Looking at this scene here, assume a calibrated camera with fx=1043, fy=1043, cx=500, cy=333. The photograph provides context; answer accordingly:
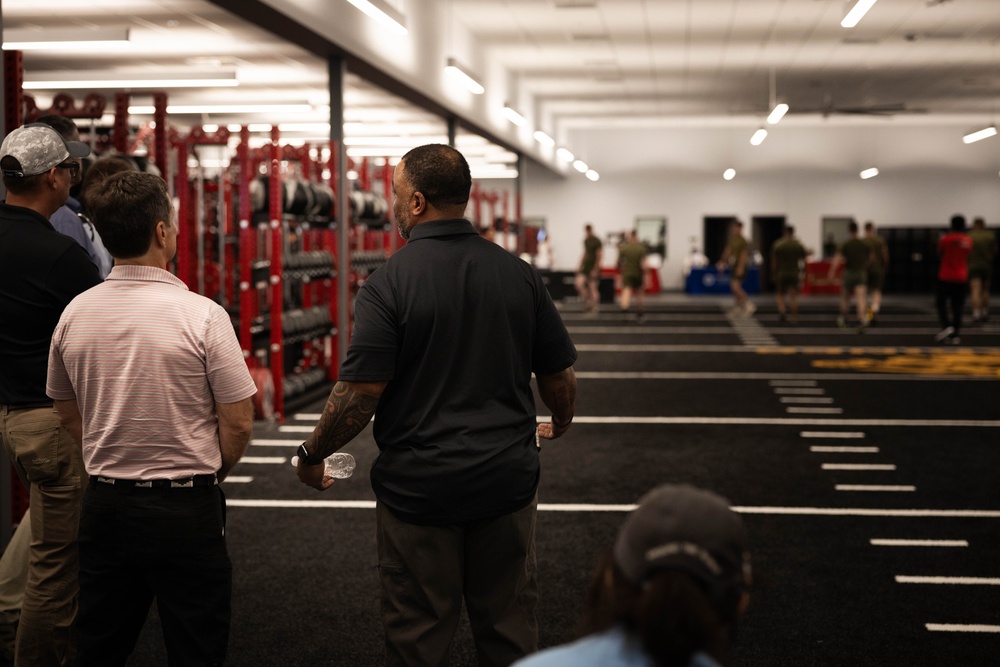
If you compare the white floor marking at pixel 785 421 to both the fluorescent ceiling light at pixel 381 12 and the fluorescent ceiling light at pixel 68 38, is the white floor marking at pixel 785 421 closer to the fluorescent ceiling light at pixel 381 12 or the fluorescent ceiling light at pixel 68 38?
the fluorescent ceiling light at pixel 381 12

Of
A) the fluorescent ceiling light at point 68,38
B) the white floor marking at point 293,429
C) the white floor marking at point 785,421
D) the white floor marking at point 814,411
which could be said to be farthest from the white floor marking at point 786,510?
the fluorescent ceiling light at point 68,38

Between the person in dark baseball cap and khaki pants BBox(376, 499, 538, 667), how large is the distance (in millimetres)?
1177

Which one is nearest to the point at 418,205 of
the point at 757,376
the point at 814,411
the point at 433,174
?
the point at 433,174

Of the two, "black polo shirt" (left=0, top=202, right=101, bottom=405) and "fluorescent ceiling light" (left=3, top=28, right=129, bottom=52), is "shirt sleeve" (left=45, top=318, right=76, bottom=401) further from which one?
"fluorescent ceiling light" (left=3, top=28, right=129, bottom=52)

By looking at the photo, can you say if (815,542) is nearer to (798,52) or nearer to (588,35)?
(588,35)

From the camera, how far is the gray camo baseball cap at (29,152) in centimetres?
294

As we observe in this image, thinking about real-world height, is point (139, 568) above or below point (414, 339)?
below

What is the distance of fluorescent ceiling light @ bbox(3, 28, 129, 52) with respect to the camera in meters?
7.69

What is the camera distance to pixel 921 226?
27625 mm

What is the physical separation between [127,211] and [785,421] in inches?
266

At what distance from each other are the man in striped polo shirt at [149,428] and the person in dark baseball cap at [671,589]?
1.31m

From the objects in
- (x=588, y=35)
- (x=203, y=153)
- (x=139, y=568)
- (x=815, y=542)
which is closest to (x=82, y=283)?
(x=139, y=568)

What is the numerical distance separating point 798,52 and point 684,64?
6.13 feet

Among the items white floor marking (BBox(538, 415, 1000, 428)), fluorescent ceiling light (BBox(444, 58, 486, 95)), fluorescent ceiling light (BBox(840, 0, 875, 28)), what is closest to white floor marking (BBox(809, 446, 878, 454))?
white floor marking (BBox(538, 415, 1000, 428))
